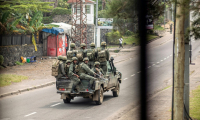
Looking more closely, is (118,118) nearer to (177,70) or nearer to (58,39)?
(177,70)

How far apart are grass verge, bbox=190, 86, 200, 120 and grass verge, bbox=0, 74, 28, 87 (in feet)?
37.0

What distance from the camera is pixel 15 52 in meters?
34.3

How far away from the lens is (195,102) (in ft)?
54.1

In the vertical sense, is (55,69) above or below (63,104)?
above

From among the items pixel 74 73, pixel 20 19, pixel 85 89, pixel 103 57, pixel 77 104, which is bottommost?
pixel 77 104

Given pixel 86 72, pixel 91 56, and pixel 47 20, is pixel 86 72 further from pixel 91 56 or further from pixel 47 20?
pixel 47 20

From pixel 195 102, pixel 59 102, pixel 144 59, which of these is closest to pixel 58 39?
pixel 144 59

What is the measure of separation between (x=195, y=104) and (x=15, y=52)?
21.8m

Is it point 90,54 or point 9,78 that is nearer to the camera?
point 90,54

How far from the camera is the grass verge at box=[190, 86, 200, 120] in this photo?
1387 cm

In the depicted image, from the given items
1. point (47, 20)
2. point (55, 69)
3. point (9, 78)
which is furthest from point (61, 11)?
point (55, 69)

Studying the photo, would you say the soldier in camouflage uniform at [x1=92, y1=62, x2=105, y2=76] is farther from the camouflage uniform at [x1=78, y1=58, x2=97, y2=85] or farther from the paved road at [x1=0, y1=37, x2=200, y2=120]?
the paved road at [x1=0, y1=37, x2=200, y2=120]

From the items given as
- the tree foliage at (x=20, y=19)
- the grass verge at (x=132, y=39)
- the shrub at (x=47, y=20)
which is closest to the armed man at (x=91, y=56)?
the tree foliage at (x=20, y=19)

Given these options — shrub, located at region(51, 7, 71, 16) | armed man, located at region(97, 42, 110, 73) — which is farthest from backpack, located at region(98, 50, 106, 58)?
shrub, located at region(51, 7, 71, 16)
